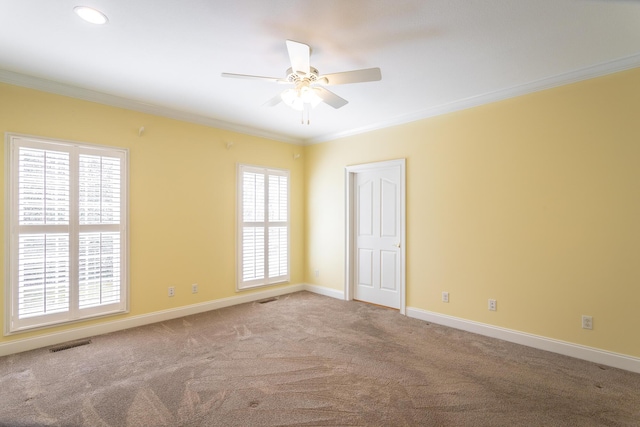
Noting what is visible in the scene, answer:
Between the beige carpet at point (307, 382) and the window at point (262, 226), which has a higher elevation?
the window at point (262, 226)

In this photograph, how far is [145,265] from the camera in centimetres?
389

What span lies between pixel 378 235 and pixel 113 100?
3855 millimetres

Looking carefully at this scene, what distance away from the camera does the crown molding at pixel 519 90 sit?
2.78 metres

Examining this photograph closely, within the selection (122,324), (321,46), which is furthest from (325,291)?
(321,46)

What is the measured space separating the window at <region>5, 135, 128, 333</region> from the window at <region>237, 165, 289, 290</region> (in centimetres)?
159

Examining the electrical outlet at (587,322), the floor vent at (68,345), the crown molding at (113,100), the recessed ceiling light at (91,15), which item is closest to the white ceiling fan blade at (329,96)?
the recessed ceiling light at (91,15)

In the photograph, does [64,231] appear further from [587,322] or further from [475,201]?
[587,322]

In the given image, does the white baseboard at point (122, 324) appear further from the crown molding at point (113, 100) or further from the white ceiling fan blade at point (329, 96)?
the white ceiling fan blade at point (329, 96)

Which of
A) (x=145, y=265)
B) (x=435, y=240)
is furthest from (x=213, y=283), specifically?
(x=435, y=240)

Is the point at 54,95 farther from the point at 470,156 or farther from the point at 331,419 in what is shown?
the point at 470,156

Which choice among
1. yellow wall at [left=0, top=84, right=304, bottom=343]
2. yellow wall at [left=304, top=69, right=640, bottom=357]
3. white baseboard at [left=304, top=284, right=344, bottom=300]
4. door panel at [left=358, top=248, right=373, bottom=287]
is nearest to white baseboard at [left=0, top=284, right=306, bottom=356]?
yellow wall at [left=0, top=84, right=304, bottom=343]

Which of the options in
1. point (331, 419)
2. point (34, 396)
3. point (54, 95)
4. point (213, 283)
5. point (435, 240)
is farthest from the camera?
point (213, 283)

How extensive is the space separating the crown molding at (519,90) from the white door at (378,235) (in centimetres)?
66

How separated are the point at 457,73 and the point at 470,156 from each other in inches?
42.7
